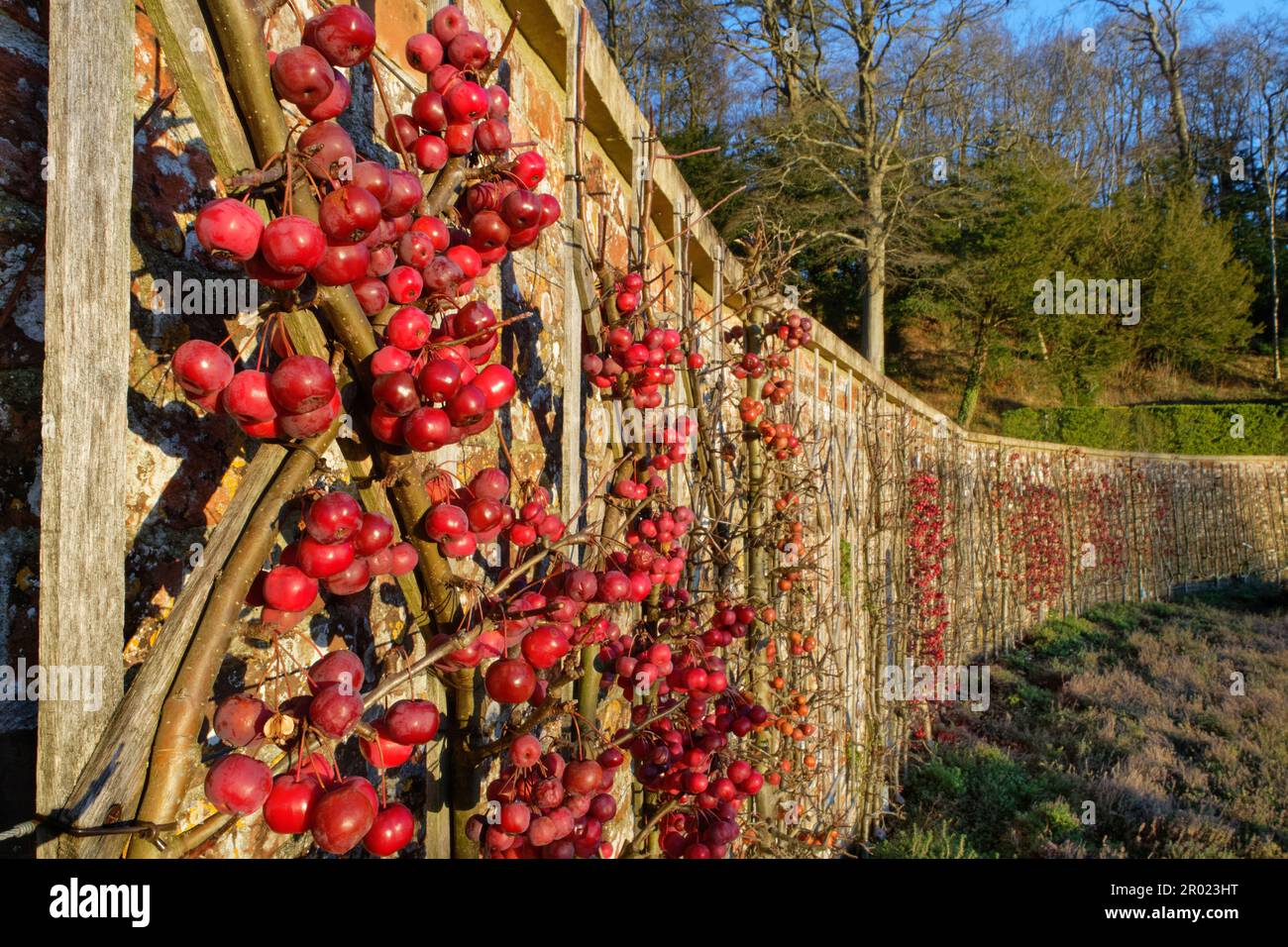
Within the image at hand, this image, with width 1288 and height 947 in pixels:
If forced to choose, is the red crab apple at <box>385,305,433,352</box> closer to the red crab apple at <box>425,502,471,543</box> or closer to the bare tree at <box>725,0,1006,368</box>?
the red crab apple at <box>425,502,471,543</box>

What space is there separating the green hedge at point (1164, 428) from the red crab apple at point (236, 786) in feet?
70.7

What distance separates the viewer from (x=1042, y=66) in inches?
992

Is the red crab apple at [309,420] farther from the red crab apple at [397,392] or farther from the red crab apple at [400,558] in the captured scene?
the red crab apple at [400,558]

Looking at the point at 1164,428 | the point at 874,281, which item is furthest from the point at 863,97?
the point at 1164,428

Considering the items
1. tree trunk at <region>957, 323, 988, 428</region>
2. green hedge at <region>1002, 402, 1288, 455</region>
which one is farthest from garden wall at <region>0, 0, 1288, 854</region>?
green hedge at <region>1002, 402, 1288, 455</region>

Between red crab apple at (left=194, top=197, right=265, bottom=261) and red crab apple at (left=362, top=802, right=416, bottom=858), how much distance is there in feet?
1.93

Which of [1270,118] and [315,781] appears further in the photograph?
[1270,118]

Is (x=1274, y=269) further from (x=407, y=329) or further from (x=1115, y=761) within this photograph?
(x=407, y=329)

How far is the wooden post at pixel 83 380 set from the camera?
711 millimetres

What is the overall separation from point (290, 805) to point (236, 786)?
0.20 ft

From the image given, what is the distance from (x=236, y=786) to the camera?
76cm

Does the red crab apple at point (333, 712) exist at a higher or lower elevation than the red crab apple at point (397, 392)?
lower

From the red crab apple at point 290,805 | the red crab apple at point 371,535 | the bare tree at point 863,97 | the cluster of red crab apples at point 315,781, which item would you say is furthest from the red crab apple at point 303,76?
the bare tree at point 863,97
